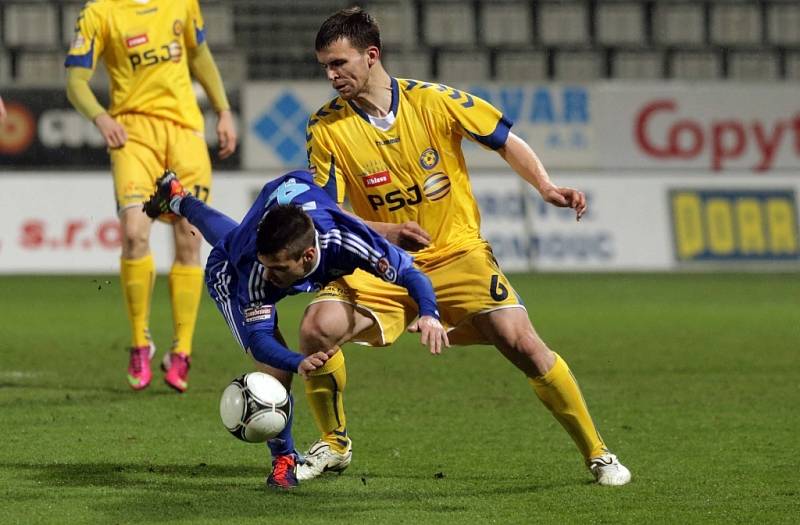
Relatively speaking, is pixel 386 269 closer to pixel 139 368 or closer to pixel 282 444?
pixel 282 444

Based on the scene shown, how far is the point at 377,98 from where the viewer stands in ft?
19.5

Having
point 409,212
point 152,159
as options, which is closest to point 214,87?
point 152,159

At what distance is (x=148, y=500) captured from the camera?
17.5ft

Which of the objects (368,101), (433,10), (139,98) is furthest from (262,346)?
(433,10)

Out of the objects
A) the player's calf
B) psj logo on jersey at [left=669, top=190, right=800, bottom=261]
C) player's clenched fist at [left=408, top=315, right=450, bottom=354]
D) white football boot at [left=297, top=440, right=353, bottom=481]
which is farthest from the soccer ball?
psj logo on jersey at [left=669, top=190, right=800, bottom=261]

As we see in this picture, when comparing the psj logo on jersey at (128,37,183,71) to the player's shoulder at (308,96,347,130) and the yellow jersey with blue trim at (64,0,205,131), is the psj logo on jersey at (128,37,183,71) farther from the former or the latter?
the player's shoulder at (308,96,347,130)

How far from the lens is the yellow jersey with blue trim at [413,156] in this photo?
5891mm

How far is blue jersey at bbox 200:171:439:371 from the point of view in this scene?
5230 mm

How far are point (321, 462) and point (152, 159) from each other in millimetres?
3096

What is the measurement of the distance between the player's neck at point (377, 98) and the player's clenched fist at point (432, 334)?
123cm

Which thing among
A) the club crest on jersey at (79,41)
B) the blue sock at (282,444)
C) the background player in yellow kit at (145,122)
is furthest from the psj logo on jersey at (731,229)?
the blue sock at (282,444)

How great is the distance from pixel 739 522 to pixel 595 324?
7488mm

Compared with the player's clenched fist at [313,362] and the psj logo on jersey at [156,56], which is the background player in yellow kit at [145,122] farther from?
the player's clenched fist at [313,362]

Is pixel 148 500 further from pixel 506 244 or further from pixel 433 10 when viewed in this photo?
pixel 433 10
